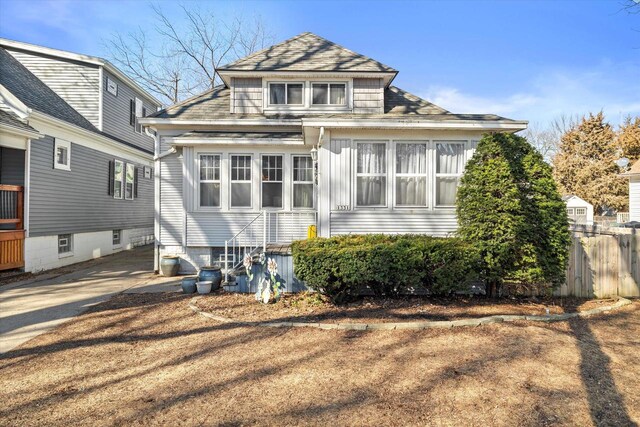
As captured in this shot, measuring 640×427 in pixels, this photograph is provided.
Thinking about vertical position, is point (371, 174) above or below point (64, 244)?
above

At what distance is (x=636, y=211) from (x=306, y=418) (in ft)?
82.6

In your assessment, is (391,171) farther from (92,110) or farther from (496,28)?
(92,110)

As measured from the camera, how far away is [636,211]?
20.7 meters

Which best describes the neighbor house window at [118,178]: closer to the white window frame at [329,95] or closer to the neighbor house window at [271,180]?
the neighbor house window at [271,180]

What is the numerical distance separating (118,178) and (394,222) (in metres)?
12.6

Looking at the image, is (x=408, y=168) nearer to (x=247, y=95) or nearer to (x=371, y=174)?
(x=371, y=174)

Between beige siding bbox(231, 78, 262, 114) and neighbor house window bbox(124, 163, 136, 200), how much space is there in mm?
8155

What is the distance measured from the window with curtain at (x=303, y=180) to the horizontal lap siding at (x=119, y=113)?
9.37 m

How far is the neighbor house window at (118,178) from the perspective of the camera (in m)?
15.2

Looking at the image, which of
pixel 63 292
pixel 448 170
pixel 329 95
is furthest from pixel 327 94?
pixel 63 292

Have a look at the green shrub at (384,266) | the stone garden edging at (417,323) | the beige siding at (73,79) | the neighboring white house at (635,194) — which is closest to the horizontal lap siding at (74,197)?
the beige siding at (73,79)

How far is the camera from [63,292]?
817 centimetres

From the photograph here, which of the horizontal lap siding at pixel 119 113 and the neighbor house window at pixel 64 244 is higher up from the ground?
the horizontal lap siding at pixel 119 113

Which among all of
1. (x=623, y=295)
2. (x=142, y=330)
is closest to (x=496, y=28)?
(x=623, y=295)
